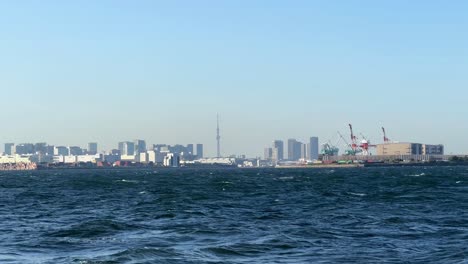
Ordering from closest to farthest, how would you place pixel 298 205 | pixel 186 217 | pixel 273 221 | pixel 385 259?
pixel 385 259 → pixel 273 221 → pixel 186 217 → pixel 298 205

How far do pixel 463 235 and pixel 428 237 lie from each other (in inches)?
82.9

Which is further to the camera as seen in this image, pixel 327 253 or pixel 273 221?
pixel 273 221

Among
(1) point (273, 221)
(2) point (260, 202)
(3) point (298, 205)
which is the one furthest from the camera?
(2) point (260, 202)

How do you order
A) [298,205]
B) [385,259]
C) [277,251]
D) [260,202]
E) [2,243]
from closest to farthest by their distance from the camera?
1. [385,259]
2. [277,251]
3. [2,243]
4. [298,205]
5. [260,202]

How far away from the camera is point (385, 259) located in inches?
1475

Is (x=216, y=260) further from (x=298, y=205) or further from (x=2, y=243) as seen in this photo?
(x=298, y=205)

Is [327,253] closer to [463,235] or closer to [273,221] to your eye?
[463,235]

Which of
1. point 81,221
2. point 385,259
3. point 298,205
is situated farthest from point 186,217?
point 385,259

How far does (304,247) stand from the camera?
1660 inches

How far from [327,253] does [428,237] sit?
9333mm

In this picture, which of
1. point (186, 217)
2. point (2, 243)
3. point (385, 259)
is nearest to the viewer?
point (385, 259)

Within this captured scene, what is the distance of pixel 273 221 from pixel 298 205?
19548 mm

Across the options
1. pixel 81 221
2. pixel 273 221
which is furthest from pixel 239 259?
pixel 81 221

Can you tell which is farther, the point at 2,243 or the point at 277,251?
the point at 2,243
